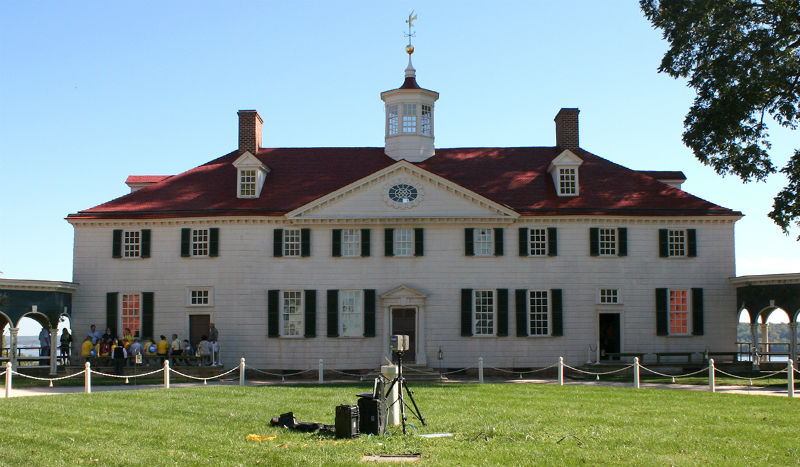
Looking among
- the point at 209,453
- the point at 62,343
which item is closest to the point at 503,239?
the point at 62,343

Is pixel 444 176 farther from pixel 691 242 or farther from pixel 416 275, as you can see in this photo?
pixel 691 242

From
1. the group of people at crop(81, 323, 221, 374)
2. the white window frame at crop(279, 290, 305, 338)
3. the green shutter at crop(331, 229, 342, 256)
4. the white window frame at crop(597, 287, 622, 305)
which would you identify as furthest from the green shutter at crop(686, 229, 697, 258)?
the group of people at crop(81, 323, 221, 374)

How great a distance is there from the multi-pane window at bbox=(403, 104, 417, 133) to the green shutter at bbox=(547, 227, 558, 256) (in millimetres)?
7817

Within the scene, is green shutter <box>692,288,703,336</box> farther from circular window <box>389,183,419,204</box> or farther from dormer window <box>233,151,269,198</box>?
dormer window <box>233,151,269,198</box>

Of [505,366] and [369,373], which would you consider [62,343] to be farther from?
[505,366]

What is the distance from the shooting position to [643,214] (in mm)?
32531

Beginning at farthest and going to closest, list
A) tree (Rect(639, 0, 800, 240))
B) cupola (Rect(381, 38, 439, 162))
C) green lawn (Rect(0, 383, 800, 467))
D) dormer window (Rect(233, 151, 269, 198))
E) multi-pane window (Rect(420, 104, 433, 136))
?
multi-pane window (Rect(420, 104, 433, 136)) → cupola (Rect(381, 38, 439, 162)) → dormer window (Rect(233, 151, 269, 198)) → tree (Rect(639, 0, 800, 240)) → green lawn (Rect(0, 383, 800, 467))

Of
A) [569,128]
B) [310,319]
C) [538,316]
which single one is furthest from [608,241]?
[310,319]

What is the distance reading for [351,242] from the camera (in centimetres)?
3275

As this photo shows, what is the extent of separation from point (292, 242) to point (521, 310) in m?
8.87

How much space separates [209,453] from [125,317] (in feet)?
69.0

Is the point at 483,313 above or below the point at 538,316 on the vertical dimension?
above

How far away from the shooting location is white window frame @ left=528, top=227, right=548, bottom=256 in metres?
32.7

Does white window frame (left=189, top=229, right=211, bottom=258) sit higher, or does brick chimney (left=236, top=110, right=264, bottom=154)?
brick chimney (left=236, top=110, right=264, bottom=154)
